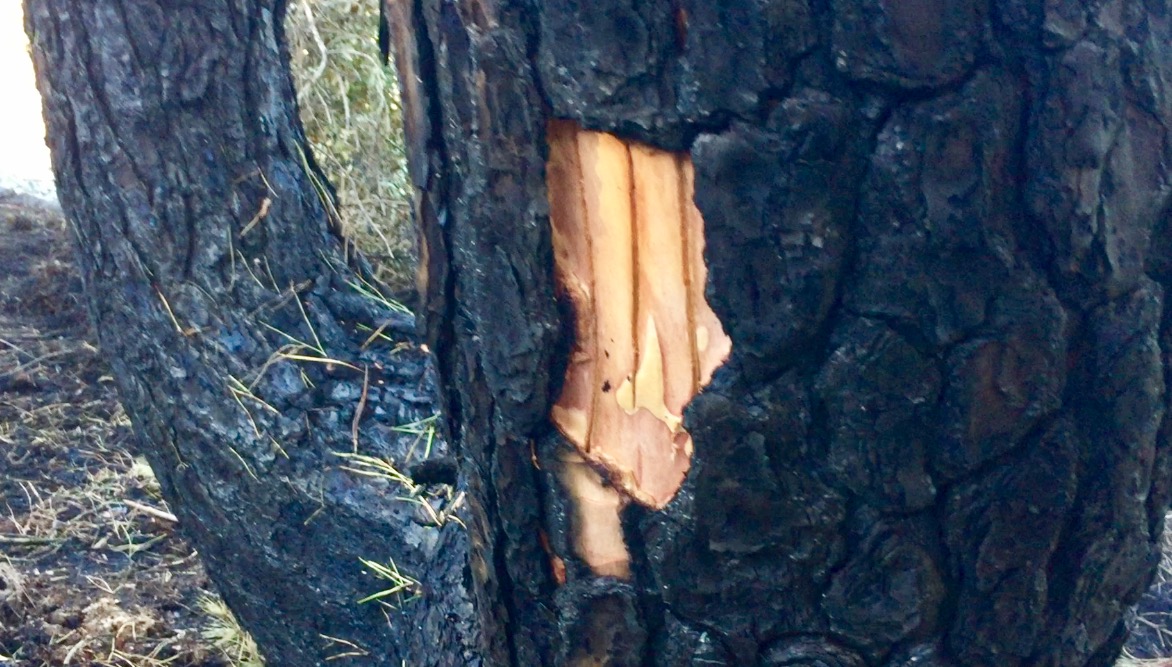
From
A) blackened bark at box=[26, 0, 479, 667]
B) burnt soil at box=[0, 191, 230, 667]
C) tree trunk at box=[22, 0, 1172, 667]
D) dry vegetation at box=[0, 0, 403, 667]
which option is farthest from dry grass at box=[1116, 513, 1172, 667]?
burnt soil at box=[0, 191, 230, 667]

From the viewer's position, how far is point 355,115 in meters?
4.30

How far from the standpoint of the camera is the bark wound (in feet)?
3.30

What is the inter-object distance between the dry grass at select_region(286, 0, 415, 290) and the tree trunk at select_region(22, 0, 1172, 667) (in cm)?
298

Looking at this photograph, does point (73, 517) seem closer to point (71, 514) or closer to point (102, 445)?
point (71, 514)

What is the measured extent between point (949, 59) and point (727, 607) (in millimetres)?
590

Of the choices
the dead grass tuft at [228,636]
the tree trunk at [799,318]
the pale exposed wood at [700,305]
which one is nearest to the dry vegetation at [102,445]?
the dead grass tuft at [228,636]

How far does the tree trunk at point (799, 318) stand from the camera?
886mm

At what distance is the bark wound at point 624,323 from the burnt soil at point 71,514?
168 centimetres

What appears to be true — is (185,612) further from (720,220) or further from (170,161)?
(720,220)

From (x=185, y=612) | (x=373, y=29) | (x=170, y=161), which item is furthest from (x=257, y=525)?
(x=373, y=29)

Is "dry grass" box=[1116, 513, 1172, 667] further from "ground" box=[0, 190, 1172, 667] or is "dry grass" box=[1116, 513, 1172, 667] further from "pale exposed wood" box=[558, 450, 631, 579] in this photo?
"pale exposed wood" box=[558, 450, 631, 579]

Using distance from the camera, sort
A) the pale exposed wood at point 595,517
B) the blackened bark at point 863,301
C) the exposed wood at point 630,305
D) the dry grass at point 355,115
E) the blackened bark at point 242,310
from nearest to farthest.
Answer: the blackened bark at point 863,301 < the exposed wood at point 630,305 < the pale exposed wood at point 595,517 < the blackened bark at point 242,310 < the dry grass at point 355,115

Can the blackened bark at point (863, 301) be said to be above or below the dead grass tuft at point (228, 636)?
above

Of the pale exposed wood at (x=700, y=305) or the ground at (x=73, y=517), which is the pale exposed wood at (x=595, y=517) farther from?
the ground at (x=73, y=517)
